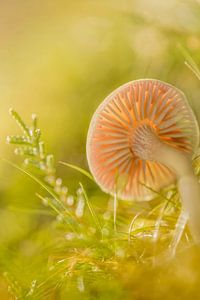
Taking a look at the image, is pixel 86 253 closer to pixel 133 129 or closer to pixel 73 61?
pixel 133 129

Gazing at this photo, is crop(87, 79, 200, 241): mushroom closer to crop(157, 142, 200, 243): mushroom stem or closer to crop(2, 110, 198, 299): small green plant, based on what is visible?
crop(157, 142, 200, 243): mushroom stem

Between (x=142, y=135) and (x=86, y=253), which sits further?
(x=142, y=135)

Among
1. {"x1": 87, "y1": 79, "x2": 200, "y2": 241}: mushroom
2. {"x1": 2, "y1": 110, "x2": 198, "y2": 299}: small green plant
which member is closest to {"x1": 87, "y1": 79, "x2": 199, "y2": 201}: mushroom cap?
{"x1": 87, "y1": 79, "x2": 200, "y2": 241}: mushroom

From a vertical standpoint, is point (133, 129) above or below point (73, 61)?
below

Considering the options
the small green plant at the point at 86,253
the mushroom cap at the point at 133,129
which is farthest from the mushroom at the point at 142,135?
the small green plant at the point at 86,253

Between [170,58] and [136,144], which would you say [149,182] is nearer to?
[136,144]

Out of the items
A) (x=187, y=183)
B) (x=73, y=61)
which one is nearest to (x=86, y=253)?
(x=187, y=183)

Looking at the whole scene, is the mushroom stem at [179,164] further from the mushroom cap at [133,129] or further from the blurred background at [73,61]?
the blurred background at [73,61]

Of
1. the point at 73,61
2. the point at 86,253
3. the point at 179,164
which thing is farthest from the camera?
the point at 73,61
